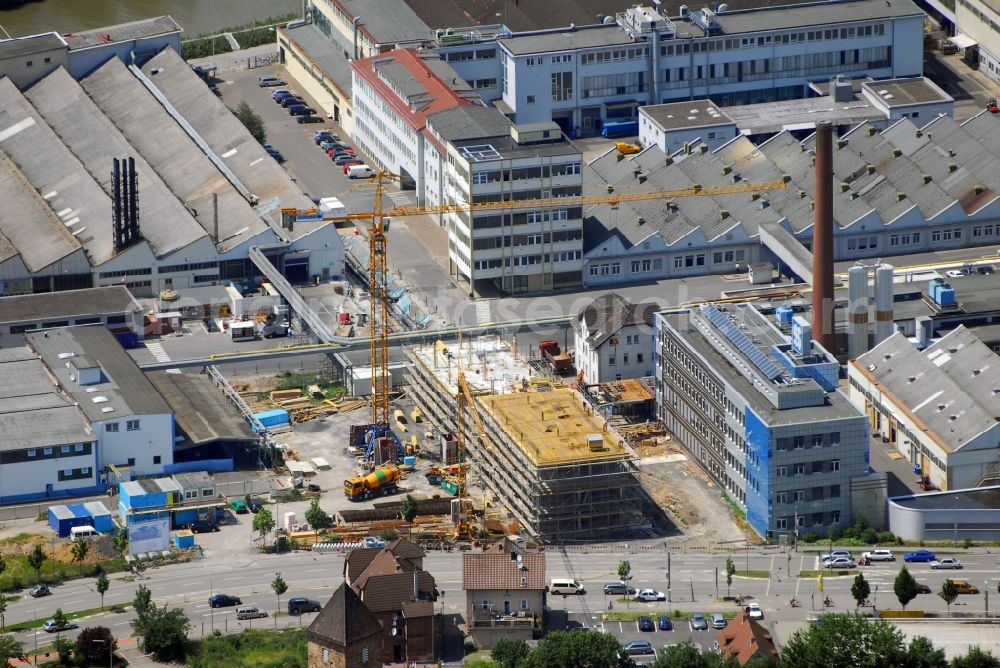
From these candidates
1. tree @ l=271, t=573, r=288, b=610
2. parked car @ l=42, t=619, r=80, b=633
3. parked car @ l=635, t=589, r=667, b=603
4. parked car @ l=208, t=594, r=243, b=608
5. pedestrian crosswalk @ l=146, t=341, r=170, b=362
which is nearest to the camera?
parked car @ l=42, t=619, r=80, b=633

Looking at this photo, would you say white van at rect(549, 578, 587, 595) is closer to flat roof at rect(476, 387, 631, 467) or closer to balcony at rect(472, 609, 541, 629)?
balcony at rect(472, 609, 541, 629)

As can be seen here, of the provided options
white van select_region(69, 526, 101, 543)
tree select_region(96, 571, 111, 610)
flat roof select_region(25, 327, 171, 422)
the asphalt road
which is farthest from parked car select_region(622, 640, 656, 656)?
flat roof select_region(25, 327, 171, 422)

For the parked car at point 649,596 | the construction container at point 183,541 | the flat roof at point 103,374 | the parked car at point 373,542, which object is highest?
the flat roof at point 103,374

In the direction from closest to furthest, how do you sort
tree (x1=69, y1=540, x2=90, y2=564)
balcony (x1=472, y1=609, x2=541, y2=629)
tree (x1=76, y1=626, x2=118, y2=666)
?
tree (x1=76, y1=626, x2=118, y2=666) < balcony (x1=472, y1=609, x2=541, y2=629) < tree (x1=69, y1=540, x2=90, y2=564)

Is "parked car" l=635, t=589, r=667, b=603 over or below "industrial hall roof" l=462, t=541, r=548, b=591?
below

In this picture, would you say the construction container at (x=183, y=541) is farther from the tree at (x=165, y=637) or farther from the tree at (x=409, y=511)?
the tree at (x=409, y=511)

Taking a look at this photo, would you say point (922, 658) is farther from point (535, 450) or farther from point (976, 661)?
point (535, 450)

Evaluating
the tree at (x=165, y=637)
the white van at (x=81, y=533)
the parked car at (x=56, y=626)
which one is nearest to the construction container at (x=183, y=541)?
the white van at (x=81, y=533)

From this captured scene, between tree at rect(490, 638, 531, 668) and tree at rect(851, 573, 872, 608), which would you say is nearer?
tree at rect(490, 638, 531, 668)
